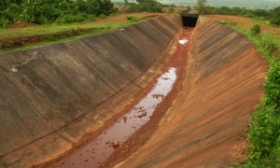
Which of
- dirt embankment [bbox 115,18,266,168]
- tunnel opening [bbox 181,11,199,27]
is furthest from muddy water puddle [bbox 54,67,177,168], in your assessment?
tunnel opening [bbox 181,11,199,27]

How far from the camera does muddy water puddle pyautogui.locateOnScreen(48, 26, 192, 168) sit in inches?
594

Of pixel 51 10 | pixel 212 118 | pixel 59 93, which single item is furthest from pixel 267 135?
pixel 51 10

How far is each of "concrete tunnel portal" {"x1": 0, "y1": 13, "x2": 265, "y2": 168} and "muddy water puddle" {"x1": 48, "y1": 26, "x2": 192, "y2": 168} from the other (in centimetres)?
47

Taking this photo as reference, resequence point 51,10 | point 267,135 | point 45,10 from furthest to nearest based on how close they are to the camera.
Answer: point 51,10 → point 45,10 → point 267,135

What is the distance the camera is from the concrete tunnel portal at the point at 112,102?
13.2 m

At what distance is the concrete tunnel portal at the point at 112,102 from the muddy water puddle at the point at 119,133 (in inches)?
Result: 18.6

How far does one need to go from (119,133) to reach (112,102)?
3.66 meters

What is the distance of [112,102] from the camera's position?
833 inches

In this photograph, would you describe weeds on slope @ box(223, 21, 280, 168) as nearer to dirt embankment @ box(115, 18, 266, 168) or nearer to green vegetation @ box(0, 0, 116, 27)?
dirt embankment @ box(115, 18, 266, 168)

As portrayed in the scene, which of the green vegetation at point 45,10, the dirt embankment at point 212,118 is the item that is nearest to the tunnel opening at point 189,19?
the green vegetation at point 45,10

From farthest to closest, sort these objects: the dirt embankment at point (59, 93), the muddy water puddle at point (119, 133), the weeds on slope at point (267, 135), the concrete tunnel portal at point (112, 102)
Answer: the muddy water puddle at point (119, 133)
the dirt embankment at point (59, 93)
the concrete tunnel portal at point (112, 102)
the weeds on slope at point (267, 135)

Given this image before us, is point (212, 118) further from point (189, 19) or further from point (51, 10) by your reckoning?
point (189, 19)

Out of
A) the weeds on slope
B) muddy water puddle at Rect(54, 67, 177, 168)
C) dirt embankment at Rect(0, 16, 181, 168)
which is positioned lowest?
muddy water puddle at Rect(54, 67, 177, 168)

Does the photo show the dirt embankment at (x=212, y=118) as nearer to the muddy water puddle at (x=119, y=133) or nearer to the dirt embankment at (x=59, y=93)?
the muddy water puddle at (x=119, y=133)
